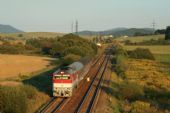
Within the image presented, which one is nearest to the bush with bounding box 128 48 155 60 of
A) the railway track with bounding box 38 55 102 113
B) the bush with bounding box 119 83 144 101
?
the bush with bounding box 119 83 144 101

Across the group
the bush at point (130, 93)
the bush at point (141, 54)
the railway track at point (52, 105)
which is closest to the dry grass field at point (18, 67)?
the railway track at point (52, 105)

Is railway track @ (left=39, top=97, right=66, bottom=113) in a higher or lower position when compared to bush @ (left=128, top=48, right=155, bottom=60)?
higher

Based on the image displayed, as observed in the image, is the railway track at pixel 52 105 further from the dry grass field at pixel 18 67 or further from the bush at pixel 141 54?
the bush at pixel 141 54

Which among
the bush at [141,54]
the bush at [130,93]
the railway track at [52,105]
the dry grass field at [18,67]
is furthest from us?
the bush at [141,54]

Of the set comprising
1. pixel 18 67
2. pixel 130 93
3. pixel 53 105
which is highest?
pixel 130 93

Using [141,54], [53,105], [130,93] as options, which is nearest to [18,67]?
[130,93]

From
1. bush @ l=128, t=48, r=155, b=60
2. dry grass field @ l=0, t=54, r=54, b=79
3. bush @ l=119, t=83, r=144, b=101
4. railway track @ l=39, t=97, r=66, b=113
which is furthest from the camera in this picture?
bush @ l=128, t=48, r=155, b=60

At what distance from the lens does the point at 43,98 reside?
30266mm

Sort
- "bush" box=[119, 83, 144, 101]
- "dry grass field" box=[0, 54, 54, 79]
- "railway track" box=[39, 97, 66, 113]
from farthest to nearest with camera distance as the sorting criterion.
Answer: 1. "dry grass field" box=[0, 54, 54, 79]
2. "bush" box=[119, 83, 144, 101]
3. "railway track" box=[39, 97, 66, 113]

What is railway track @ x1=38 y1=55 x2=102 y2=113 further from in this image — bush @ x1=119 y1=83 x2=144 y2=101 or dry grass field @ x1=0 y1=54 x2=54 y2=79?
dry grass field @ x1=0 y1=54 x2=54 y2=79

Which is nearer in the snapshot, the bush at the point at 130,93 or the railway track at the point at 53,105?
the railway track at the point at 53,105

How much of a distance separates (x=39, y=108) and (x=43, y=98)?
3.84m

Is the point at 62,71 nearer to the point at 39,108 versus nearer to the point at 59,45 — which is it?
the point at 39,108

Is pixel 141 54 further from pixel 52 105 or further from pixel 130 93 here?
pixel 52 105
